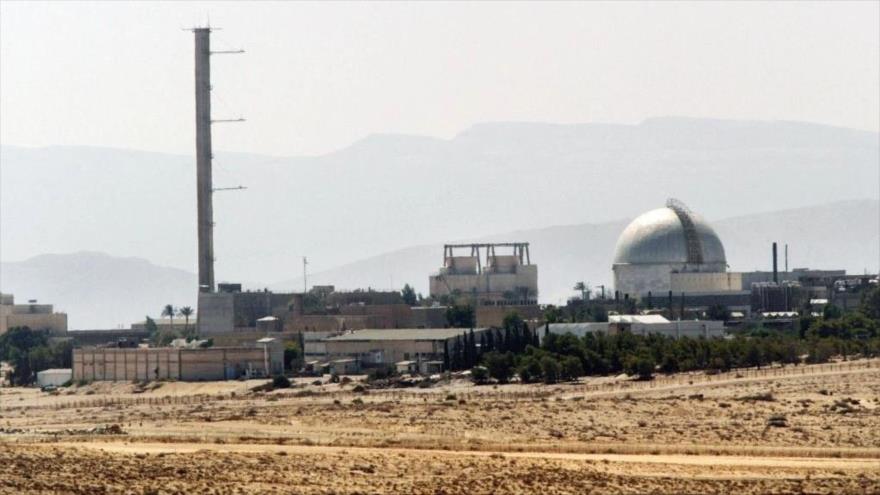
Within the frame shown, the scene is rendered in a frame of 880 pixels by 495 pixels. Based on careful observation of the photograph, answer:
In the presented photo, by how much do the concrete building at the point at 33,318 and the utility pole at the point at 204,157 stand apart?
17854 millimetres

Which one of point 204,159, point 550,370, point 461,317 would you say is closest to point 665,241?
point 461,317

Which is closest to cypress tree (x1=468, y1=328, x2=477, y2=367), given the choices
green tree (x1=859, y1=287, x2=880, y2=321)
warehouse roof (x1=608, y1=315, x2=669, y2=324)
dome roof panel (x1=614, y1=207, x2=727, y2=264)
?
warehouse roof (x1=608, y1=315, x2=669, y2=324)

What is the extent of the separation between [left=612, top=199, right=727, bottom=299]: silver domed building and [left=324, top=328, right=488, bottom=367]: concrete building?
5189 cm

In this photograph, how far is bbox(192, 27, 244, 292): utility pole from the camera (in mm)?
168125

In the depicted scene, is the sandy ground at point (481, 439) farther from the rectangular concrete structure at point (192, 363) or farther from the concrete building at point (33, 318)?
the concrete building at point (33, 318)

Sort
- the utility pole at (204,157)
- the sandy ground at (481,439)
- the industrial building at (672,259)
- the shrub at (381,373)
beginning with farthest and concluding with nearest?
1. the industrial building at (672,259)
2. the utility pole at (204,157)
3. the shrub at (381,373)
4. the sandy ground at (481,439)

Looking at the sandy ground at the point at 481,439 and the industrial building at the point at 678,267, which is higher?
the industrial building at the point at 678,267

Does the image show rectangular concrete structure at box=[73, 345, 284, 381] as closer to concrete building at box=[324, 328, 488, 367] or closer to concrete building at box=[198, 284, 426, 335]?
concrete building at box=[324, 328, 488, 367]

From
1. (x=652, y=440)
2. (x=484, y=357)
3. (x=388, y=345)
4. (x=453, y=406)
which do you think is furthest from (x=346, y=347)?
(x=652, y=440)

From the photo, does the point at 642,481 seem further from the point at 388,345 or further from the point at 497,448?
the point at 388,345

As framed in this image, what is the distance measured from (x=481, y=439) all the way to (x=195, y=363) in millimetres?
60622

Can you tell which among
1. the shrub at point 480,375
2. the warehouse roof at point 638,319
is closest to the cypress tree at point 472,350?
the shrub at point 480,375

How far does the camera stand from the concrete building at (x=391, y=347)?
5044 inches

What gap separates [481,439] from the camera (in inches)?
2717
